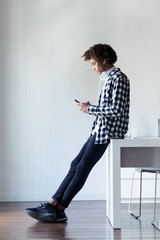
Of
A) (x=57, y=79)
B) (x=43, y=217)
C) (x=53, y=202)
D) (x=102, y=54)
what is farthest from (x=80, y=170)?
(x=57, y=79)

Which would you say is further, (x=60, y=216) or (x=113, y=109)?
(x=60, y=216)

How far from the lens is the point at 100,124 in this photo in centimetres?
329

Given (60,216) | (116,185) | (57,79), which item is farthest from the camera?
(57,79)

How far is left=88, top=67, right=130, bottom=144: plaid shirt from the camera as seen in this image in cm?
319

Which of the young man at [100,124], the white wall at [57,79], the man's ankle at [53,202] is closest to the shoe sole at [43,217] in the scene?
the young man at [100,124]

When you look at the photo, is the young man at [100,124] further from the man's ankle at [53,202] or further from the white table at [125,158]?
the white table at [125,158]

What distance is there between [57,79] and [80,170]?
140 cm

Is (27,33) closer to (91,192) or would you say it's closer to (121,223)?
(91,192)

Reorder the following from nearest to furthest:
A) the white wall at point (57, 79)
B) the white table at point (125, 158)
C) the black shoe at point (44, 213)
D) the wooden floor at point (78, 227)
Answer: the wooden floor at point (78, 227), the white table at point (125, 158), the black shoe at point (44, 213), the white wall at point (57, 79)

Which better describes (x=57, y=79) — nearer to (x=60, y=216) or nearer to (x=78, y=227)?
(x=60, y=216)

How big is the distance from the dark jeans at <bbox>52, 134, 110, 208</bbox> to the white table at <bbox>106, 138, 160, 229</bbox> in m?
0.17

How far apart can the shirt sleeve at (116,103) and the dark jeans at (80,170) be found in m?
0.22

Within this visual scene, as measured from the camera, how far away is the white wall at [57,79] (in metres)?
4.49

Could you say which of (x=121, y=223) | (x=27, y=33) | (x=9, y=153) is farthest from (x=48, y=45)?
(x=121, y=223)
